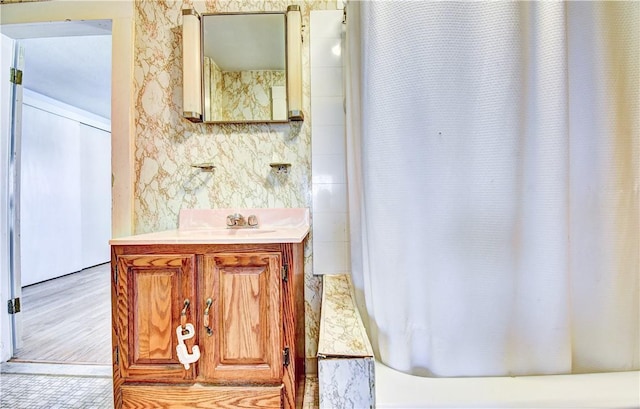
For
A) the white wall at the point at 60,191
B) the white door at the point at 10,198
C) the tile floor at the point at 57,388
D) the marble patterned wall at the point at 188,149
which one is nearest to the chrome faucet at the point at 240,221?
the marble patterned wall at the point at 188,149

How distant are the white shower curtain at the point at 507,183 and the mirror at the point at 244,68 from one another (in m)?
A: 0.96

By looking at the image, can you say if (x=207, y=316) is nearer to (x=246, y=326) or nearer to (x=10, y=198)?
(x=246, y=326)

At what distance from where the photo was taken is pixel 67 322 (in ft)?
7.54

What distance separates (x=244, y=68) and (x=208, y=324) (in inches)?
50.4

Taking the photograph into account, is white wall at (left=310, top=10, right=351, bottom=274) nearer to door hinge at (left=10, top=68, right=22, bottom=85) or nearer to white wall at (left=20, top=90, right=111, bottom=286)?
door hinge at (left=10, top=68, right=22, bottom=85)

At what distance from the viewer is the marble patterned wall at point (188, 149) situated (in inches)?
64.9

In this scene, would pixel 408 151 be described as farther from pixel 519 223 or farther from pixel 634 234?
pixel 634 234

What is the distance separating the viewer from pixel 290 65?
1.56 meters

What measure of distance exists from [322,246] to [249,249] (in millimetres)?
562

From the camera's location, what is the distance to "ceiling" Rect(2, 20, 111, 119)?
1716 mm

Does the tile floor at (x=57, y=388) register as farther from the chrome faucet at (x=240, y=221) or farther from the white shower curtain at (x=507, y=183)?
the white shower curtain at (x=507, y=183)

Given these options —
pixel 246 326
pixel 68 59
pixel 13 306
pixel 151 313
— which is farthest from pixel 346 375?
pixel 68 59

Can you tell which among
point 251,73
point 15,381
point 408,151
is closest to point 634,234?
point 408,151

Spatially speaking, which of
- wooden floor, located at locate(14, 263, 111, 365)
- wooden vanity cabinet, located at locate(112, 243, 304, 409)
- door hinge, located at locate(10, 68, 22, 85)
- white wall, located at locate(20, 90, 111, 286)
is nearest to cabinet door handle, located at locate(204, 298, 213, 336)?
wooden vanity cabinet, located at locate(112, 243, 304, 409)
